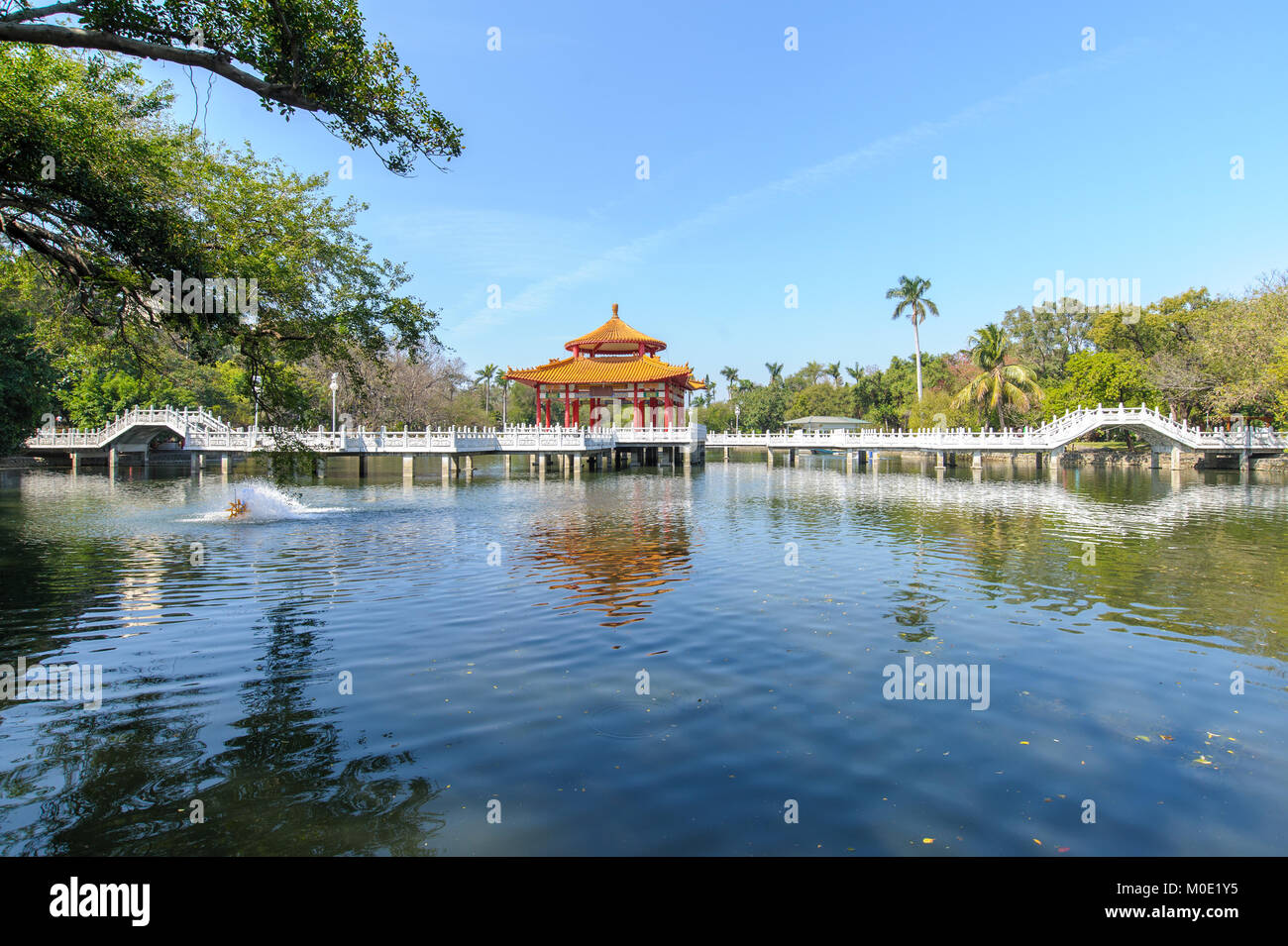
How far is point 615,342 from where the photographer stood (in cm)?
4806

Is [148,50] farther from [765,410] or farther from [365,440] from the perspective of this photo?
[765,410]

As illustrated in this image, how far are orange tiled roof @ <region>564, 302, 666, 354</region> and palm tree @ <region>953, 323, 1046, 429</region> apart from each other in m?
23.6

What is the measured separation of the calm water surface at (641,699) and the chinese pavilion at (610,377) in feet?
101

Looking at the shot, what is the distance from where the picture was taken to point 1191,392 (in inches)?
1777

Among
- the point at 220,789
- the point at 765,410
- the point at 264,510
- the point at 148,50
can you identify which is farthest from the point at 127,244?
the point at 765,410

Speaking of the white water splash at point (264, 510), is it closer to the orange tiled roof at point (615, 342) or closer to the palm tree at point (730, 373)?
the orange tiled roof at point (615, 342)

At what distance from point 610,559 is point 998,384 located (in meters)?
45.5

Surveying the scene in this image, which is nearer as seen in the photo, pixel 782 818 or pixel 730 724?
pixel 782 818

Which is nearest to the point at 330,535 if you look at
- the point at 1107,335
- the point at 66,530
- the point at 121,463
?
the point at 66,530

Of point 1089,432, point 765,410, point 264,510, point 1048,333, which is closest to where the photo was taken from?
point 264,510

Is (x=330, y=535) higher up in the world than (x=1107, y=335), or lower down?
lower down
